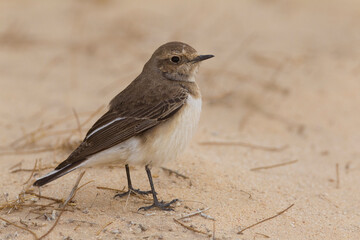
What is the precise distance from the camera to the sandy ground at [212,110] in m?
5.38

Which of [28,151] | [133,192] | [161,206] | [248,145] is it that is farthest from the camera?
[248,145]

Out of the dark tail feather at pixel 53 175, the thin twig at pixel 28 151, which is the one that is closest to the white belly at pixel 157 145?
the dark tail feather at pixel 53 175

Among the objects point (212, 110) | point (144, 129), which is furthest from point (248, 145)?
point (144, 129)

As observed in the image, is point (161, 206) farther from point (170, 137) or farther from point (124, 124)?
point (124, 124)

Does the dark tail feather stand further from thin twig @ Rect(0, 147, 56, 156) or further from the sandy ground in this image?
thin twig @ Rect(0, 147, 56, 156)

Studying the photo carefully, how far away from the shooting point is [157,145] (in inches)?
209

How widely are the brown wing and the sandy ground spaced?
2.06ft

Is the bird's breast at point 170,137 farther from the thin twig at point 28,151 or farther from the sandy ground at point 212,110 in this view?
the thin twig at point 28,151

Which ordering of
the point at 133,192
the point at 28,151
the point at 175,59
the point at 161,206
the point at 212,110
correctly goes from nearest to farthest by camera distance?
the point at 161,206 < the point at 133,192 < the point at 175,59 < the point at 28,151 < the point at 212,110

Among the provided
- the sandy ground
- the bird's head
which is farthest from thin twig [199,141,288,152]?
the bird's head

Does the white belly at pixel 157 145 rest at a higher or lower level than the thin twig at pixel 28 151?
higher

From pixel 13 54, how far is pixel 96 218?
6723mm

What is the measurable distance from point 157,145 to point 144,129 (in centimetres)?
20

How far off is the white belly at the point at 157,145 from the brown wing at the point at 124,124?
0.05 metres
